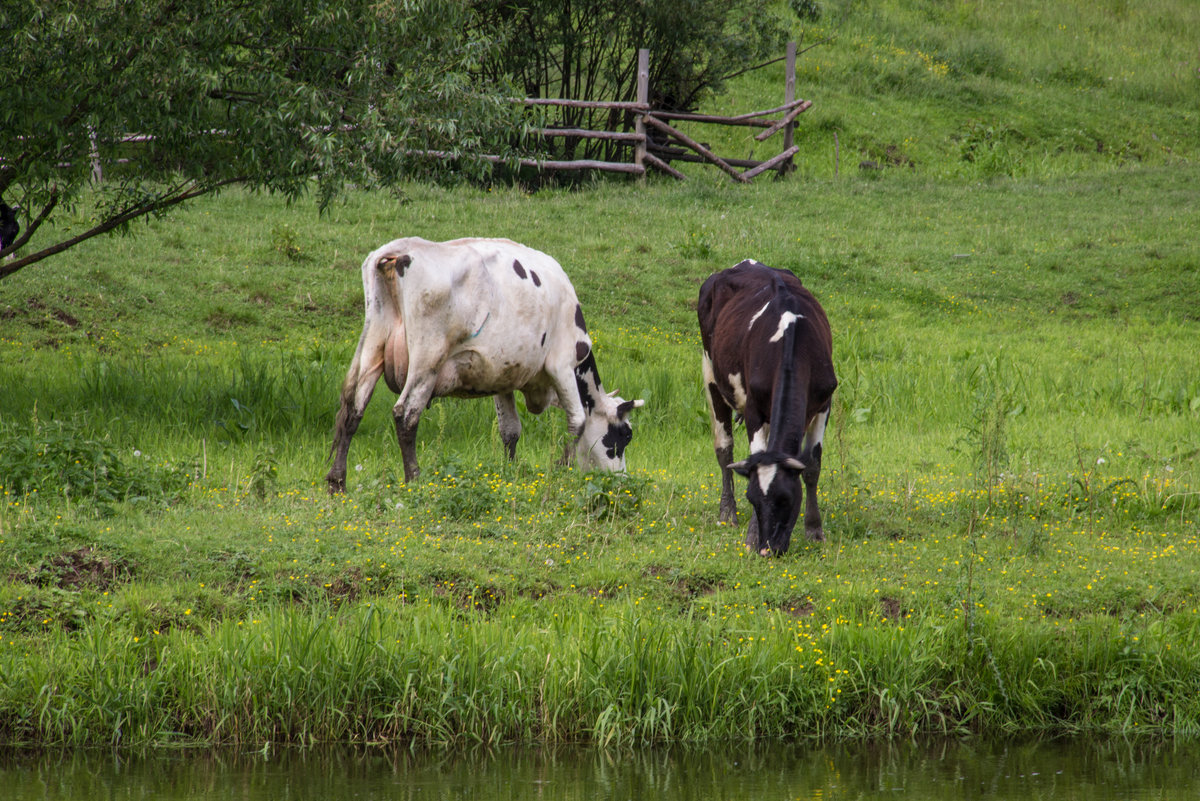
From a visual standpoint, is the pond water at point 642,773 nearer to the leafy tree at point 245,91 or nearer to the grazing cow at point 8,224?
the leafy tree at point 245,91

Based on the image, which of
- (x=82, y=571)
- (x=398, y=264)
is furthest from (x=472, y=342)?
(x=82, y=571)

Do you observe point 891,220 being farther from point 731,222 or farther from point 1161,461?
point 1161,461

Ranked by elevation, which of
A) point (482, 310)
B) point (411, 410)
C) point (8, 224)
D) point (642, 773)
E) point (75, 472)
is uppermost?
point (8, 224)

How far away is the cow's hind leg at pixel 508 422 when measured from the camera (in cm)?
1036

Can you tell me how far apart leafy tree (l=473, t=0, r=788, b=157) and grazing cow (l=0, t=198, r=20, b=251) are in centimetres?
1238

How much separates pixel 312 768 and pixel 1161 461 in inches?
301

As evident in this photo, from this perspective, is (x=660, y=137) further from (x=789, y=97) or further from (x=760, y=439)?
(x=760, y=439)

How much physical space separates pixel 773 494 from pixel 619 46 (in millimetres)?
20596

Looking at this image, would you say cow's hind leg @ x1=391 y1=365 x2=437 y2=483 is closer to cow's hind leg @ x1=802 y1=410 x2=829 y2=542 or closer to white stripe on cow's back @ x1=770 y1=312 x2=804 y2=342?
white stripe on cow's back @ x1=770 y1=312 x2=804 y2=342

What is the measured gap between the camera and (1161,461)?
10.2 m

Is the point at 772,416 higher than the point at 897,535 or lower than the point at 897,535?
higher

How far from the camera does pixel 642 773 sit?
5465 mm

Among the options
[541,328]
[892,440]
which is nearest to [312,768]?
[541,328]

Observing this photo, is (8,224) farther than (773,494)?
Yes
